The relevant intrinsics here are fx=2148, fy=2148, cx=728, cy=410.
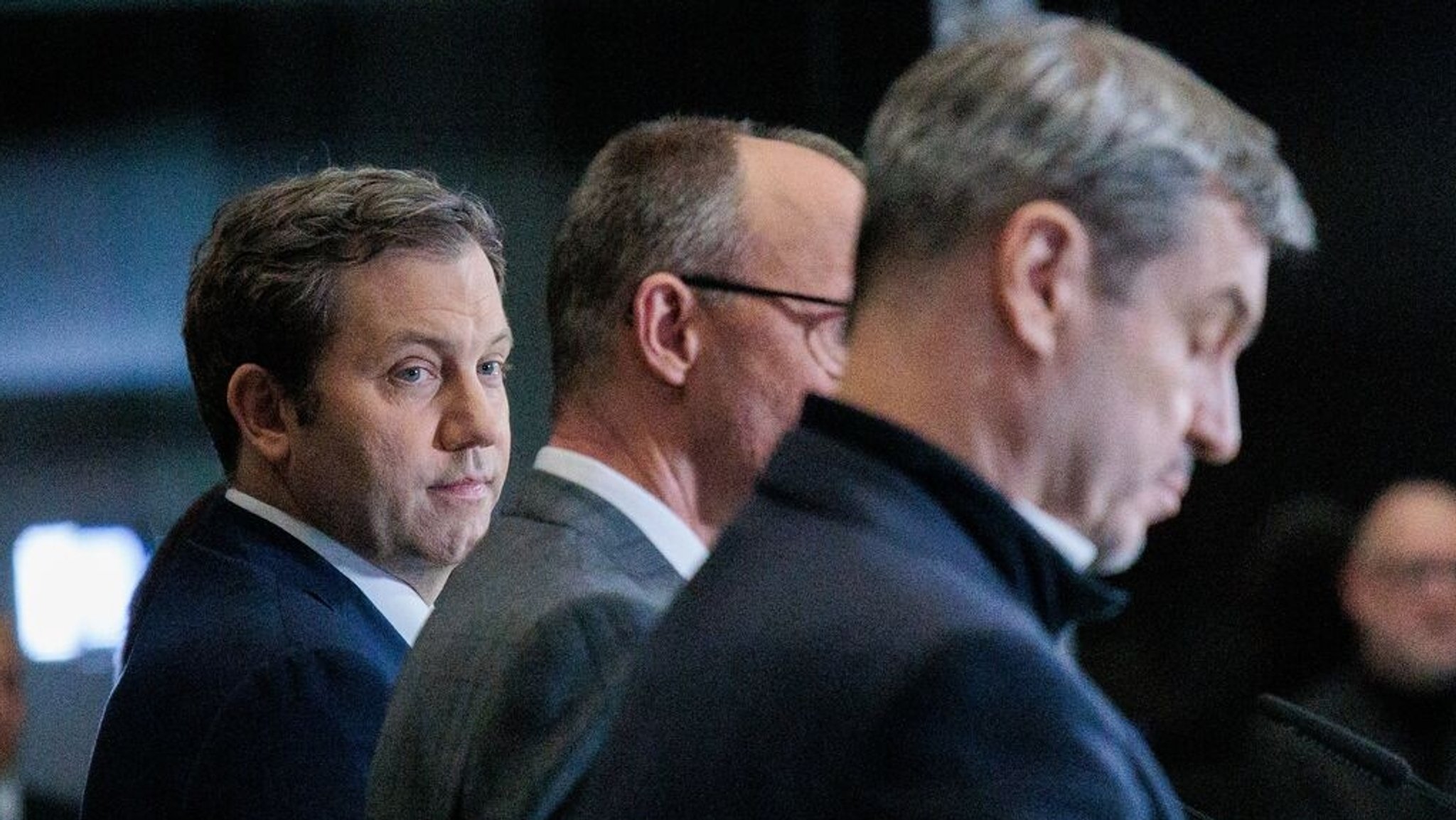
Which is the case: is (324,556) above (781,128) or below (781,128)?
below

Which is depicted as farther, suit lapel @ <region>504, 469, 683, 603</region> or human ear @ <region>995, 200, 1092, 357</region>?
suit lapel @ <region>504, 469, 683, 603</region>

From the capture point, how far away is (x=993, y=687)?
88 centimetres

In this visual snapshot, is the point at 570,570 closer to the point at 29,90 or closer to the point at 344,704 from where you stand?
the point at 344,704

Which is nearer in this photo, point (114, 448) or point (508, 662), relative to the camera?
point (508, 662)

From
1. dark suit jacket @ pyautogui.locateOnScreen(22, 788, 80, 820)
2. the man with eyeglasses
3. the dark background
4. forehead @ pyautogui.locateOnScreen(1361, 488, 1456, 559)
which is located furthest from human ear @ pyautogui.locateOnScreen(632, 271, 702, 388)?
dark suit jacket @ pyautogui.locateOnScreen(22, 788, 80, 820)

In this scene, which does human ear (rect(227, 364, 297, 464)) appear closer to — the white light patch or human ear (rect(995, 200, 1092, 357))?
human ear (rect(995, 200, 1092, 357))

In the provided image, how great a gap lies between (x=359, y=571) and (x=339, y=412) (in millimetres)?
149

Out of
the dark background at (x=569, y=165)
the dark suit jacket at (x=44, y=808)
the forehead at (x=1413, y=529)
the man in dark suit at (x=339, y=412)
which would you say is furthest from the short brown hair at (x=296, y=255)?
the dark suit jacket at (x=44, y=808)

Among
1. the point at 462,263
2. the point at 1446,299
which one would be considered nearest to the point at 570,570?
the point at 462,263

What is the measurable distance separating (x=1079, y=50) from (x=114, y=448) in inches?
189

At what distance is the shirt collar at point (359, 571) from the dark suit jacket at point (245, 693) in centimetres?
2

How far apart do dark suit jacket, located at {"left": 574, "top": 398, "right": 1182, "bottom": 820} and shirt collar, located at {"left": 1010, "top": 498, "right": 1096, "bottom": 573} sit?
0.02 metres

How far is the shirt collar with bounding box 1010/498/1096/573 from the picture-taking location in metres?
1.00

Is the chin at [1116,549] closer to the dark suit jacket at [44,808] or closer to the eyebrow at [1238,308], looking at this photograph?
the eyebrow at [1238,308]
